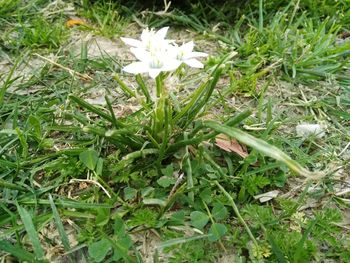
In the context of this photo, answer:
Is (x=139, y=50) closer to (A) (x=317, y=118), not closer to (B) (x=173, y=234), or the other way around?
(B) (x=173, y=234)

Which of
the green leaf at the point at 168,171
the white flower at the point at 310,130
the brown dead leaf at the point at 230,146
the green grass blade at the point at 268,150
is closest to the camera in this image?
the green grass blade at the point at 268,150

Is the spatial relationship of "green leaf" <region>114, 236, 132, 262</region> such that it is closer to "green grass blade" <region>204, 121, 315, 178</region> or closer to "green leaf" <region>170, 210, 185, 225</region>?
"green leaf" <region>170, 210, 185, 225</region>

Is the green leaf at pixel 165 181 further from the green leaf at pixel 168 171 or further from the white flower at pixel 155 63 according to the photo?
the white flower at pixel 155 63

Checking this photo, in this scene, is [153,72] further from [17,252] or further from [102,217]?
[17,252]

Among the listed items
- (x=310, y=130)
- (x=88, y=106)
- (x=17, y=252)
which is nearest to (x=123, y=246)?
(x=17, y=252)

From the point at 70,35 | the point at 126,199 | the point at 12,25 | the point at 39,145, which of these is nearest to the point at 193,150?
the point at 126,199

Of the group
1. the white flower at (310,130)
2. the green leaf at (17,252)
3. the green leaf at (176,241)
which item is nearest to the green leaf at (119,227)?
the green leaf at (176,241)
